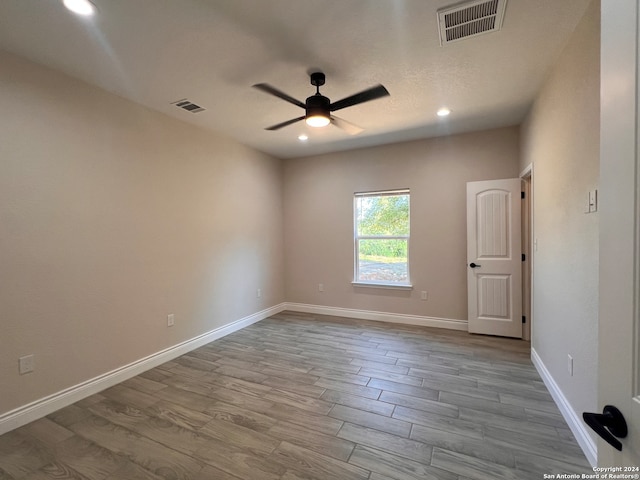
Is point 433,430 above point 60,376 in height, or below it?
below

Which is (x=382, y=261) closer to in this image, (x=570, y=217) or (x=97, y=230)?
(x=570, y=217)

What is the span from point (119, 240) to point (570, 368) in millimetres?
3892

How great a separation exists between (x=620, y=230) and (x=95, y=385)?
3.54 m

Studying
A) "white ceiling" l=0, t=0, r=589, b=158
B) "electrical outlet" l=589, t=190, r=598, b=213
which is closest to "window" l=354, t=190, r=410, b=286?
"white ceiling" l=0, t=0, r=589, b=158

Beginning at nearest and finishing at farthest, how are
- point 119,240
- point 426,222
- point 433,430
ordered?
point 433,430 < point 119,240 < point 426,222

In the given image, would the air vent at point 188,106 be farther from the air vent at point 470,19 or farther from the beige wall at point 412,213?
the air vent at point 470,19

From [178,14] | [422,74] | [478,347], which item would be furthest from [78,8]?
[478,347]

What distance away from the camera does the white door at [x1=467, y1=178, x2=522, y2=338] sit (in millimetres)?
3666

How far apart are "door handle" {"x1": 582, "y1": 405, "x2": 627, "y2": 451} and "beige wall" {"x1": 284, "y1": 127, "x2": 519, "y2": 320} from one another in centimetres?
365

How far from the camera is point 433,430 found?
199cm

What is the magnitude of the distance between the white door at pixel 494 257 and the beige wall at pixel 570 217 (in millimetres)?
869

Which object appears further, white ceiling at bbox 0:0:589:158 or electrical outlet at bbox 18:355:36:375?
electrical outlet at bbox 18:355:36:375

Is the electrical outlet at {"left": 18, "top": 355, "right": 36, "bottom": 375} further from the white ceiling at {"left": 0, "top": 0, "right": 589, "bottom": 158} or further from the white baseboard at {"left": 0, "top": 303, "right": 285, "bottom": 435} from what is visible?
the white ceiling at {"left": 0, "top": 0, "right": 589, "bottom": 158}

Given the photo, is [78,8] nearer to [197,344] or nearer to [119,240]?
[119,240]
